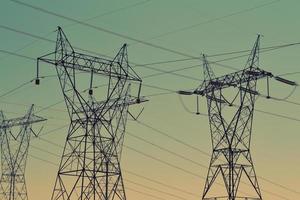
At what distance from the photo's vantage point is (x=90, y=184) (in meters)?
42.1

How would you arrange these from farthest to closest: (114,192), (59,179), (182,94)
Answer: (182,94) < (114,192) < (59,179)

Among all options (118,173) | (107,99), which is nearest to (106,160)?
(118,173)

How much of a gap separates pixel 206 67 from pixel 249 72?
5731mm

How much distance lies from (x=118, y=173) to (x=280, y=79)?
13.6m

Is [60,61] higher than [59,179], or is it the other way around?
[60,61]

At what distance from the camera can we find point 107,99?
4491 cm

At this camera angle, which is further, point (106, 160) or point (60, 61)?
point (106, 160)

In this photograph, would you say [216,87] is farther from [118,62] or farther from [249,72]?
[118,62]

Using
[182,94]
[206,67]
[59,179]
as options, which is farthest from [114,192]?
[206,67]

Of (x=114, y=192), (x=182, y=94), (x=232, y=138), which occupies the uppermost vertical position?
(x=182, y=94)

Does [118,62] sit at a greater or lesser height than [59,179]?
greater

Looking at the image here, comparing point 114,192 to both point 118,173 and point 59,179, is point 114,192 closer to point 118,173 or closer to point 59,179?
point 118,173

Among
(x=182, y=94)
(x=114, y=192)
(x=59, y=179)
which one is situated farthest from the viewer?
(x=182, y=94)

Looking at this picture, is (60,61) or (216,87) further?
(216,87)
